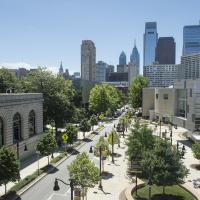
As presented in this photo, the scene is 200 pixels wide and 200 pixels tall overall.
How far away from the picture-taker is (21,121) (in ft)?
174

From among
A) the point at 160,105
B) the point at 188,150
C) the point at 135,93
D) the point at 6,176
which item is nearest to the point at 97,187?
the point at 6,176

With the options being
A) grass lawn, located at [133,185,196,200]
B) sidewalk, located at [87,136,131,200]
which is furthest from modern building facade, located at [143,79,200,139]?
grass lawn, located at [133,185,196,200]

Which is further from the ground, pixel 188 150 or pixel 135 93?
pixel 135 93

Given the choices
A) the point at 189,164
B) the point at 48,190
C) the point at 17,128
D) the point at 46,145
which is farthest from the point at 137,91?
the point at 48,190

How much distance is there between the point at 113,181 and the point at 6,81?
156 ft

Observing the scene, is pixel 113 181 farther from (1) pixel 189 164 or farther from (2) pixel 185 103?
(2) pixel 185 103

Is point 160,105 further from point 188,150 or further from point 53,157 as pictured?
point 53,157

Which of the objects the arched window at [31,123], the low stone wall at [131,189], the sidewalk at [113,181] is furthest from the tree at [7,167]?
the arched window at [31,123]

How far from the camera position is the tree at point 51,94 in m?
69.7

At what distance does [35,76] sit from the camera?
2849 inches

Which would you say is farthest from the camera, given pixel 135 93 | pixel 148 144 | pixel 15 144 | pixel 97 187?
pixel 135 93

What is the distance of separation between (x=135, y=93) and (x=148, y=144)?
87689mm

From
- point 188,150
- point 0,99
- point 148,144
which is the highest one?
point 0,99

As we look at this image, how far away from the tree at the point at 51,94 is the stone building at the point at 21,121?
30.7 ft
